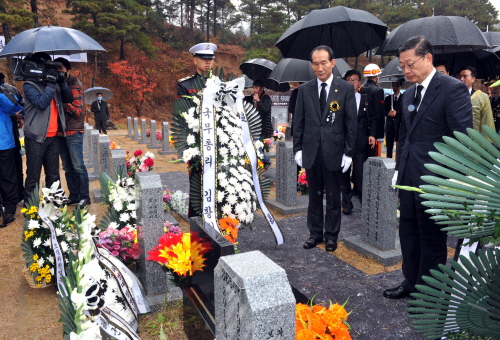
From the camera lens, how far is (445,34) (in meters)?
4.55

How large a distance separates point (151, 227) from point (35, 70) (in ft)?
10.5

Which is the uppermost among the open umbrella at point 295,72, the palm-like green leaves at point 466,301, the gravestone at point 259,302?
the open umbrella at point 295,72

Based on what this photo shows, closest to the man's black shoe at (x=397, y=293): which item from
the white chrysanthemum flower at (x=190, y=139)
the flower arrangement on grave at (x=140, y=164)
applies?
the white chrysanthemum flower at (x=190, y=139)

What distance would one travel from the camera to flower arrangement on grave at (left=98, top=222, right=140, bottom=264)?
3766 millimetres

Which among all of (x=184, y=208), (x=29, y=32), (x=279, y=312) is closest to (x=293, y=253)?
(x=184, y=208)

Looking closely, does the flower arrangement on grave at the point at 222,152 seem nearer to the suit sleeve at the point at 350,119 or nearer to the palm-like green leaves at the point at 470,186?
the suit sleeve at the point at 350,119

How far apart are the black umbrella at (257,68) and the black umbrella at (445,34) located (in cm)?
460

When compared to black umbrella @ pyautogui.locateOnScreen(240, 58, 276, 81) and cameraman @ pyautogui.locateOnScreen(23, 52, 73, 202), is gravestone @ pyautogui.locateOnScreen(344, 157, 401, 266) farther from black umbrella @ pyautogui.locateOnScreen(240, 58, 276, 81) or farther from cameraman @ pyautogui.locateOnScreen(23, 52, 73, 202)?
black umbrella @ pyautogui.locateOnScreen(240, 58, 276, 81)

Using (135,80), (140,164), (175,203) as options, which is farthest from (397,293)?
(135,80)

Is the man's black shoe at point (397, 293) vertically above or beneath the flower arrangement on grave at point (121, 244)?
beneath

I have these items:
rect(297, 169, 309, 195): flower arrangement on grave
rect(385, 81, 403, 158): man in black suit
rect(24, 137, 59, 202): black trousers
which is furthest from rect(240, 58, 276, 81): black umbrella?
rect(24, 137, 59, 202): black trousers

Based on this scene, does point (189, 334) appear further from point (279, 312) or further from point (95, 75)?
point (95, 75)

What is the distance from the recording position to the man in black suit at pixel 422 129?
2.82 metres

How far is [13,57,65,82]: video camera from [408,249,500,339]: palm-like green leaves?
5.58m
